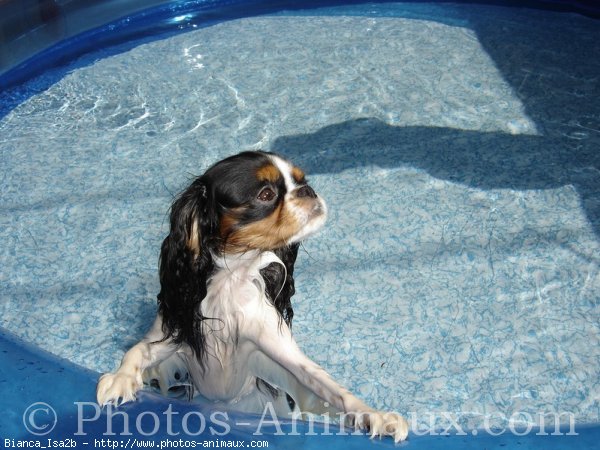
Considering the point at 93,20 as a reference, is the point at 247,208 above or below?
above

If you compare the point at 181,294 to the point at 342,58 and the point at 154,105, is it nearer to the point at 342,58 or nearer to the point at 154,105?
the point at 154,105

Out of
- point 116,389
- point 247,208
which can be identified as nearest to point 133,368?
point 116,389

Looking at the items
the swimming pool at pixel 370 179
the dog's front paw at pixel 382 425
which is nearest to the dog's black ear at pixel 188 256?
the dog's front paw at pixel 382 425

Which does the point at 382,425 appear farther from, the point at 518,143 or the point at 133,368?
the point at 518,143

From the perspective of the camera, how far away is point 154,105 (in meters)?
6.12

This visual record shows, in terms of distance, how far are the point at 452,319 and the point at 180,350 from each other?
165 cm

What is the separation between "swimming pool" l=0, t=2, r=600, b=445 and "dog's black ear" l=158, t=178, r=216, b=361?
45.8 inches

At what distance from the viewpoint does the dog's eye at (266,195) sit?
2.93 m

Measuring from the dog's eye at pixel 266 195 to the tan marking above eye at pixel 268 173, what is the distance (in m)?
0.04

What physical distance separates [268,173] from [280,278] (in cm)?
45

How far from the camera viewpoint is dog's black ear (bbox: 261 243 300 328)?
3.11 metres

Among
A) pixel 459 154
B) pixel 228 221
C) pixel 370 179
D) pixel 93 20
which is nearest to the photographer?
pixel 228 221

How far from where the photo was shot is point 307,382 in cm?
297

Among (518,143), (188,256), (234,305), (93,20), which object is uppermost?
(188,256)
